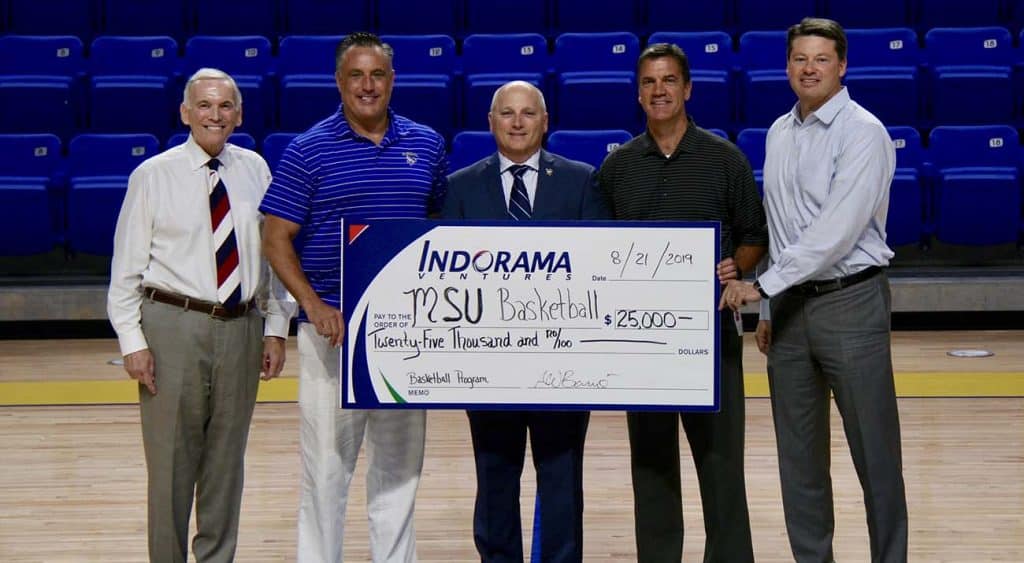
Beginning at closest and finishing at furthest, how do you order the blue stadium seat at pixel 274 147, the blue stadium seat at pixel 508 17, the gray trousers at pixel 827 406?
the gray trousers at pixel 827 406
the blue stadium seat at pixel 274 147
the blue stadium seat at pixel 508 17

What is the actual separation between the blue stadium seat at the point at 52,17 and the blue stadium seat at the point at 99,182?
55.2 inches

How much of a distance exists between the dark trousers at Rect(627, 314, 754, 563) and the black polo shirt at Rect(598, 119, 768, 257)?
0.23 m

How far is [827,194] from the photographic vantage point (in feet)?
9.12

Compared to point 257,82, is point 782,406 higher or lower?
lower

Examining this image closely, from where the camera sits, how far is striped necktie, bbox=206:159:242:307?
278 cm

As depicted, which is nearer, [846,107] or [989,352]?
[846,107]

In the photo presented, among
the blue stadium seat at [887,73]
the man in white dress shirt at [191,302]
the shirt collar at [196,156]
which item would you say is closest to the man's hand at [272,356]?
the man in white dress shirt at [191,302]

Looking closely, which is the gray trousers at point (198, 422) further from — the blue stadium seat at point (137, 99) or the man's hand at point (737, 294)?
the blue stadium seat at point (137, 99)

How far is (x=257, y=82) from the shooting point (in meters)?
6.42

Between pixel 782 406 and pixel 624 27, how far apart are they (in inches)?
181

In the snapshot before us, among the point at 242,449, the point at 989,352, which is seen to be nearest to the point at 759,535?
the point at 242,449

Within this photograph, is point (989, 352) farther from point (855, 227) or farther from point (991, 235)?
point (855, 227)

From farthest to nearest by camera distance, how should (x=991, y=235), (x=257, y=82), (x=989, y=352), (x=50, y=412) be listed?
1. (x=257, y=82)
2. (x=991, y=235)
3. (x=989, y=352)
4. (x=50, y=412)

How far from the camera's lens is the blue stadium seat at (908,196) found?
5.84 m
